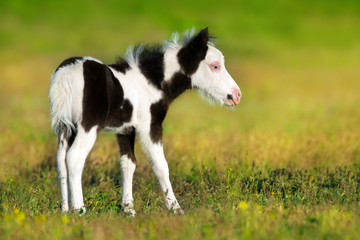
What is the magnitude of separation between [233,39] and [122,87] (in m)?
39.0

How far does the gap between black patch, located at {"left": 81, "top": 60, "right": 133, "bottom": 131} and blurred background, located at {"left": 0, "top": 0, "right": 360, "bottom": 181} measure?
311 cm

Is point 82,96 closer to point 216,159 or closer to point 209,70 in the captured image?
point 209,70

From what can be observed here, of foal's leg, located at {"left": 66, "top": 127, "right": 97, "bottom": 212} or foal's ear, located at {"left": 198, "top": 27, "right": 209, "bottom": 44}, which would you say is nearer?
foal's leg, located at {"left": 66, "top": 127, "right": 97, "bottom": 212}

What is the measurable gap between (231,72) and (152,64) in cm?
2666

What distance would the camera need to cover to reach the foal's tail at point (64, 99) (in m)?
6.73

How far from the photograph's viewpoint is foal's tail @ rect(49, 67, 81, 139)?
22.1ft

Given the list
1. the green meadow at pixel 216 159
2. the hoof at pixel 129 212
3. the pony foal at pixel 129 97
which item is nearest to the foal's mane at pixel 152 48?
the pony foal at pixel 129 97

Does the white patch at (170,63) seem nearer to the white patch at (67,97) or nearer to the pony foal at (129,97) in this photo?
the pony foal at (129,97)

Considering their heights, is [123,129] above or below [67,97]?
below

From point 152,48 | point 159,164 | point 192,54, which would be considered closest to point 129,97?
point 159,164

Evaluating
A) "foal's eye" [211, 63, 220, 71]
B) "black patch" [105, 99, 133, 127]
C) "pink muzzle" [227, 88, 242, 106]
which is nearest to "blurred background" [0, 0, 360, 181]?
"pink muzzle" [227, 88, 242, 106]

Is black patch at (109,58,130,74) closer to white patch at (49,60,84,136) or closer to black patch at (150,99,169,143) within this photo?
black patch at (150,99,169,143)

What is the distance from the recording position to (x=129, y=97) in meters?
7.17

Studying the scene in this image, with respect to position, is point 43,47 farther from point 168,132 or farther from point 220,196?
point 220,196
